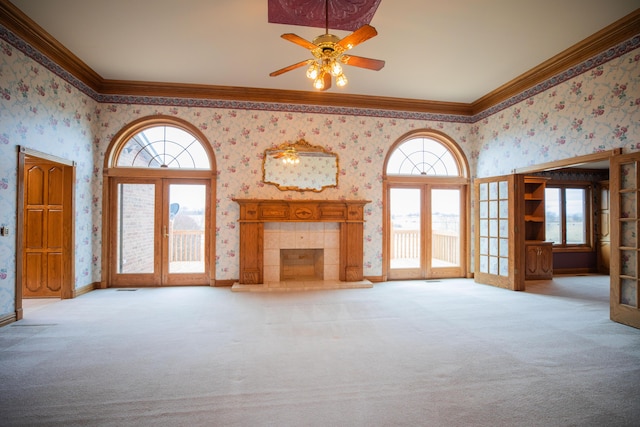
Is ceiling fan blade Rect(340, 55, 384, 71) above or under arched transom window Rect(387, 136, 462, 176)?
above

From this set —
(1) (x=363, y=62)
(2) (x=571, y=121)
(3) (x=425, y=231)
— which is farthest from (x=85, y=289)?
(2) (x=571, y=121)

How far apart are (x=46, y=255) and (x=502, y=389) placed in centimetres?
585

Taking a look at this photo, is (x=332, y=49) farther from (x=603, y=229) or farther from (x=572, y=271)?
(x=603, y=229)

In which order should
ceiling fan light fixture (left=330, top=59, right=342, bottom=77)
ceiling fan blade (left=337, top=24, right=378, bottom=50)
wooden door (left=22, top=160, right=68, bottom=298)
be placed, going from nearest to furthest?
ceiling fan blade (left=337, top=24, right=378, bottom=50), ceiling fan light fixture (left=330, top=59, right=342, bottom=77), wooden door (left=22, top=160, right=68, bottom=298)

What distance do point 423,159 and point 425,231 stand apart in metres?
1.42

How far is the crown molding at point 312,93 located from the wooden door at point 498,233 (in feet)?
4.84

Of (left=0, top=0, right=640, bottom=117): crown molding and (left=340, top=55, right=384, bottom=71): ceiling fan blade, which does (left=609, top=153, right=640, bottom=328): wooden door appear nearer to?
(left=0, top=0, right=640, bottom=117): crown molding

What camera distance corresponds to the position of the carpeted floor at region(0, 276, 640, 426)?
1938 mm

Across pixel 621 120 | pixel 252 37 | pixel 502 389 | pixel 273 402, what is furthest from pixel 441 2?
pixel 273 402

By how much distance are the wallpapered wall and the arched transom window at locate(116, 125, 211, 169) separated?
0.28 metres

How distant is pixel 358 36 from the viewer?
2562 mm

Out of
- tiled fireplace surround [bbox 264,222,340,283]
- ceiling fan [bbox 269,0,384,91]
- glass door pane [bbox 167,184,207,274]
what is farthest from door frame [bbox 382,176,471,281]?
glass door pane [bbox 167,184,207,274]

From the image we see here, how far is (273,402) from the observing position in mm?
2047

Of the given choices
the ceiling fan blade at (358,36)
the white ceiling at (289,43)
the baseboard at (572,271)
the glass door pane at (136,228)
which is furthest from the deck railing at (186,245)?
the baseboard at (572,271)
